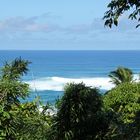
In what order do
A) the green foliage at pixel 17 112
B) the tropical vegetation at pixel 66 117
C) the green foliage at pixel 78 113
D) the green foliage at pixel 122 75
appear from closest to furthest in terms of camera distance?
the green foliage at pixel 17 112 → the tropical vegetation at pixel 66 117 → the green foliage at pixel 78 113 → the green foliage at pixel 122 75

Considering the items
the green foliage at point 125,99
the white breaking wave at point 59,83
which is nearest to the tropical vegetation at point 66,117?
the green foliage at point 125,99

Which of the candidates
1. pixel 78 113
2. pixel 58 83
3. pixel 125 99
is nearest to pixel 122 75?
pixel 125 99

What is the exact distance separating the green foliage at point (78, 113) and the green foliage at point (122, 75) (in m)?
36.9

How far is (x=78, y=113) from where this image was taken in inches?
722

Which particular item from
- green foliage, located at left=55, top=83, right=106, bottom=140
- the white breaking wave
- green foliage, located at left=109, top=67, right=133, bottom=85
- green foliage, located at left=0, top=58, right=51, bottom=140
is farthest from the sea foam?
green foliage, located at left=55, top=83, right=106, bottom=140

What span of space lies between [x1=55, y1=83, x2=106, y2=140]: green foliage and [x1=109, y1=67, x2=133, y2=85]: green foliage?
3691 centimetres

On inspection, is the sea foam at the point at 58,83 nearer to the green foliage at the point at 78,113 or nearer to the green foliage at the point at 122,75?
the green foliage at the point at 122,75

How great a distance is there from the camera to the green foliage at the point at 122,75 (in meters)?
55.7

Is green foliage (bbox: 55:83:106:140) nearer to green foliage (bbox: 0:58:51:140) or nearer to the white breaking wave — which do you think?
green foliage (bbox: 0:58:51:140)

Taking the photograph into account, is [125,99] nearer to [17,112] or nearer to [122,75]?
[17,112]

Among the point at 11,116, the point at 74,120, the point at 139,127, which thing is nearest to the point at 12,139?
the point at 11,116

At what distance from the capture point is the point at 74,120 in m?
18.2

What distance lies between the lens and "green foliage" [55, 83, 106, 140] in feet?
59.2

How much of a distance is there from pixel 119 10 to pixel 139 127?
223cm
